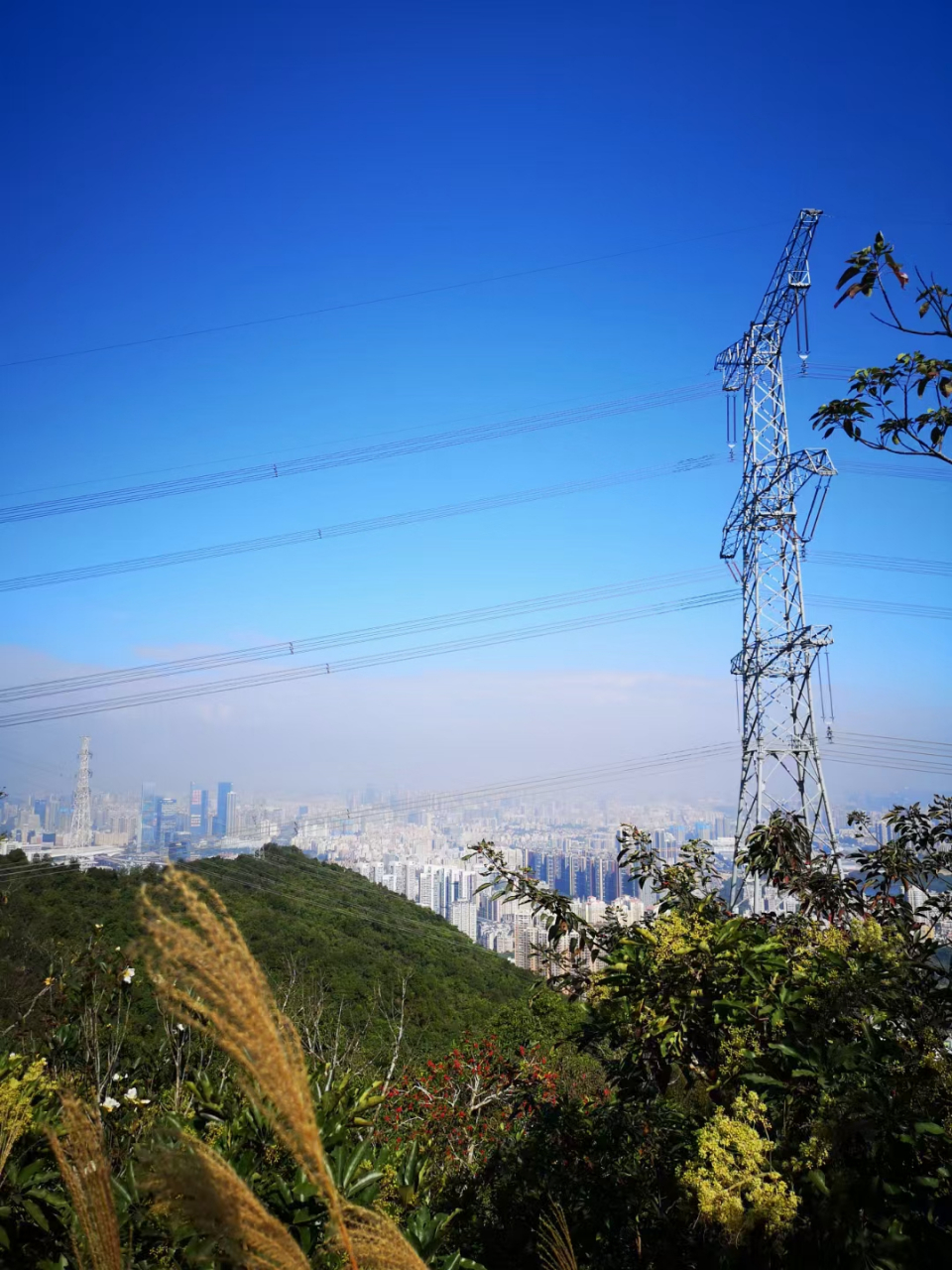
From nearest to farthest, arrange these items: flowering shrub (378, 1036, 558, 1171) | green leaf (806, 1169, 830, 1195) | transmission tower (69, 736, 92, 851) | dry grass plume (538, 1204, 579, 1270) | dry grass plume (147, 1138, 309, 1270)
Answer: dry grass plume (147, 1138, 309, 1270), green leaf (806, 1169, 830, 1195), dry grass plume (538, 1204, 579, 1270), flowering shrub (378, 1036, 558, 1171), transmission tower (69, 736, 92, 851)

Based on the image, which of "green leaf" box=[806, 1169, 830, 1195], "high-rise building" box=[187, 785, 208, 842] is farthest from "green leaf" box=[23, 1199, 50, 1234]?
"high-rise building" box=[187, 785, 208, 842]

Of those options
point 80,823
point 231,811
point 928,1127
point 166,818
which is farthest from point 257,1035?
point 231,811

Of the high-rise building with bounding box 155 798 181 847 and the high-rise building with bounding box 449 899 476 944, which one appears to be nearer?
the high-rise building with bounding box 155 798 181 847

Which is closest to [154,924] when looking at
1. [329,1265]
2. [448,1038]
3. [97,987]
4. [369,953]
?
[329,1265]

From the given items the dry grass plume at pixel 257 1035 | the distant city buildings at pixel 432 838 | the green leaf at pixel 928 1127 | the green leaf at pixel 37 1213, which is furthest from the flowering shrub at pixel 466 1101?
the dry grass plume at pixel 257 1035

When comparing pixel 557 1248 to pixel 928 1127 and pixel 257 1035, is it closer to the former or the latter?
pixel 928 1127

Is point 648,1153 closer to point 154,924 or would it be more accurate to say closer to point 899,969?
point 899,969

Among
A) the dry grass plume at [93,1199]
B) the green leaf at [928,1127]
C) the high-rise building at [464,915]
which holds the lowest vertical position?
the high-rise building at [464,915]

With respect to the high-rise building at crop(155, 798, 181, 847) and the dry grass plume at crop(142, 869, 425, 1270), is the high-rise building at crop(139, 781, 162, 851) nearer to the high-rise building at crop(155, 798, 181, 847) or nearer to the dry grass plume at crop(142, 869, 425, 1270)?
the high-rise building at crop(155, 798, 181, 847)

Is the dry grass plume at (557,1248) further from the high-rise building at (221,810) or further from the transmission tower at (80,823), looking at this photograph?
the high-rise building at (221,810)
